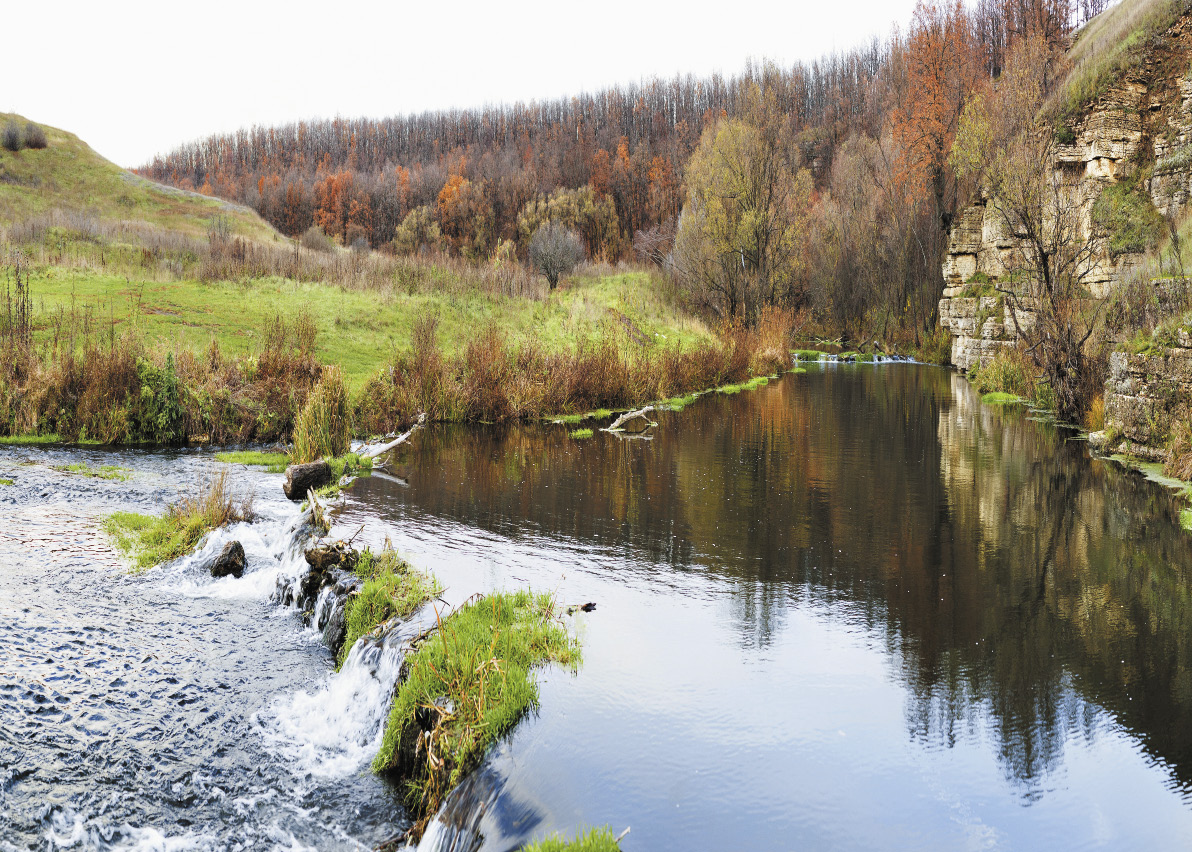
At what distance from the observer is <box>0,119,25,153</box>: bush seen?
46656 mm

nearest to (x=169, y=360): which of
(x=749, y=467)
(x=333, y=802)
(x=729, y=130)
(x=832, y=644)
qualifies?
(x=749, y=467)

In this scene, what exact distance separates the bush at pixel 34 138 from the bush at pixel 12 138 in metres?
0.44

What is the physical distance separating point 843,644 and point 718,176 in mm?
28914

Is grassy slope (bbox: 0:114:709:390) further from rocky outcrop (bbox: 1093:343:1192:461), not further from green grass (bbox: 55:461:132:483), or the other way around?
rocky outcrop (bbox: 1093:343:1192:461)

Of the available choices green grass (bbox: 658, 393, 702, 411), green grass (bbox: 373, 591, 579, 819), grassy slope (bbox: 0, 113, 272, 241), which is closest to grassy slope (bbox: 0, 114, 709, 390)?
grassy slope (bbox: 0, 113, 272, 241)

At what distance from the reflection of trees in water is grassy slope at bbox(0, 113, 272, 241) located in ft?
124

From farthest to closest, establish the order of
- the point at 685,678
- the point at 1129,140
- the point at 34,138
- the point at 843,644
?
the point at 34,138 < the point at 1129,140 < the point at 843,644 < the point at 685,678

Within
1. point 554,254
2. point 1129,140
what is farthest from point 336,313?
point 1129,140

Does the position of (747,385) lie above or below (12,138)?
below

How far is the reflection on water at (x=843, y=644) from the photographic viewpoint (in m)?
4.14

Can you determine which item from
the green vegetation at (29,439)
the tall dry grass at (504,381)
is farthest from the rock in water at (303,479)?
the green vegetation at (29,439)

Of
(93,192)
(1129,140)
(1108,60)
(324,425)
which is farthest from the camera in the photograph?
(93,192)

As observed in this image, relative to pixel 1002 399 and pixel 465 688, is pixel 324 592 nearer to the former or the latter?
pixel 465 688

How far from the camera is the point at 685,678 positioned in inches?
215
